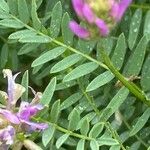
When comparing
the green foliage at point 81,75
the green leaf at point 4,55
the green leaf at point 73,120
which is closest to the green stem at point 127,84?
the green foliage at point 81,75

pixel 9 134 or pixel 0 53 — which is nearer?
pixel 9 134

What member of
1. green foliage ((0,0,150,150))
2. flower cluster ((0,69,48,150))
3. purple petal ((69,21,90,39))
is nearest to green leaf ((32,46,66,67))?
green foliage ((0,0,150,150))

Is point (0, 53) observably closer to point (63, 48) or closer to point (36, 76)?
point (36, 76)

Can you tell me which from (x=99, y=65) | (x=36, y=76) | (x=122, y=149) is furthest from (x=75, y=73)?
(x=36, y=76)

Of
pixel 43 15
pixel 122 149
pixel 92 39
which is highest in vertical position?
pixel 92 39

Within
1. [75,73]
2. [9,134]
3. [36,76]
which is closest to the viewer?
[9,134]

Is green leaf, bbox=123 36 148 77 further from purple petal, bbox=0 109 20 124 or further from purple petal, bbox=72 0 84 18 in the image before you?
purple petal, bbox=72 0 84 18
